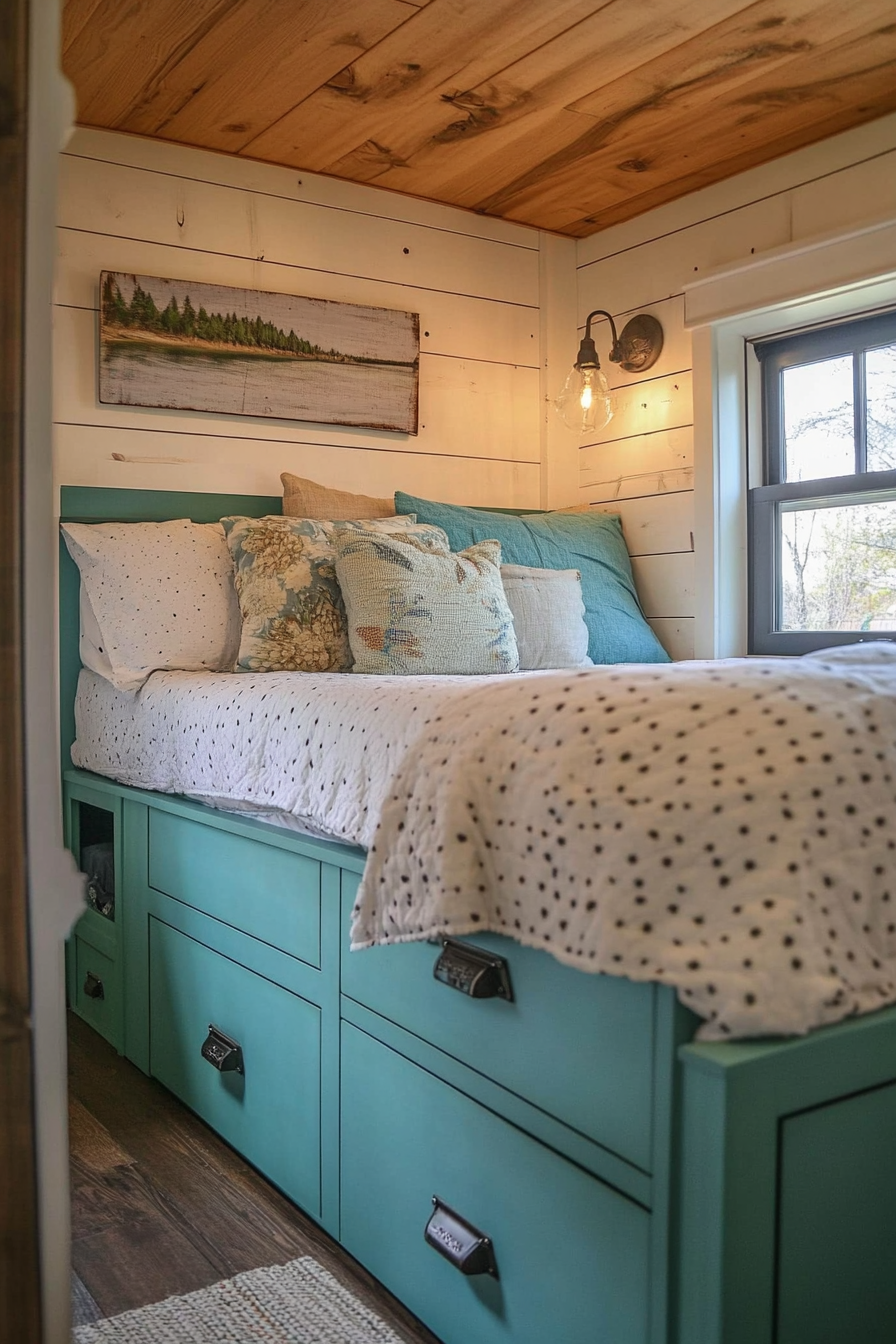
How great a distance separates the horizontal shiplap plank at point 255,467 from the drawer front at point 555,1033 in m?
1.59

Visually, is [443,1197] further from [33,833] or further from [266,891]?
→ [33,833]

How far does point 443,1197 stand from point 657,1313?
1.26ft

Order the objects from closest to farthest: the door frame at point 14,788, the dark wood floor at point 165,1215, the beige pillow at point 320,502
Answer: the door frame at point 14,788, the dark wood floor at point 165,1215, the beige pillow at point 320,502

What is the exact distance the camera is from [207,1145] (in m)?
1.87

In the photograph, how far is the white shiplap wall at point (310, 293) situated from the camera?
2539 millimetres

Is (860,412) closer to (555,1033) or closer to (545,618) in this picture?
(545,618)

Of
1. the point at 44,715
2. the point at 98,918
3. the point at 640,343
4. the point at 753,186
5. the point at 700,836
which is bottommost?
the point at 98,918

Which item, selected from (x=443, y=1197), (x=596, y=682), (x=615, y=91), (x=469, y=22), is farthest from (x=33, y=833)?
(x=615, y=91)

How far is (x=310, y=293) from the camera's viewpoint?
9.26ft

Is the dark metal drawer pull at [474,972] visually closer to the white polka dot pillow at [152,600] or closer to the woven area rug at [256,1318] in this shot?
the woven area rug at [256,1318]

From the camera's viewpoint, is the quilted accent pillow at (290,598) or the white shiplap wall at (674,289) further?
the white shiplap wall at (674,289)

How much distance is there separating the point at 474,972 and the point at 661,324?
7.35 ft

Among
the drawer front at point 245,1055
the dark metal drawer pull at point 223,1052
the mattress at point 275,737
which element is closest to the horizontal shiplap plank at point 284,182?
the mattress at point 275,737

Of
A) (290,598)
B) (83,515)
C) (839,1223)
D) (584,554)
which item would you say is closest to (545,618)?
(584,554)
